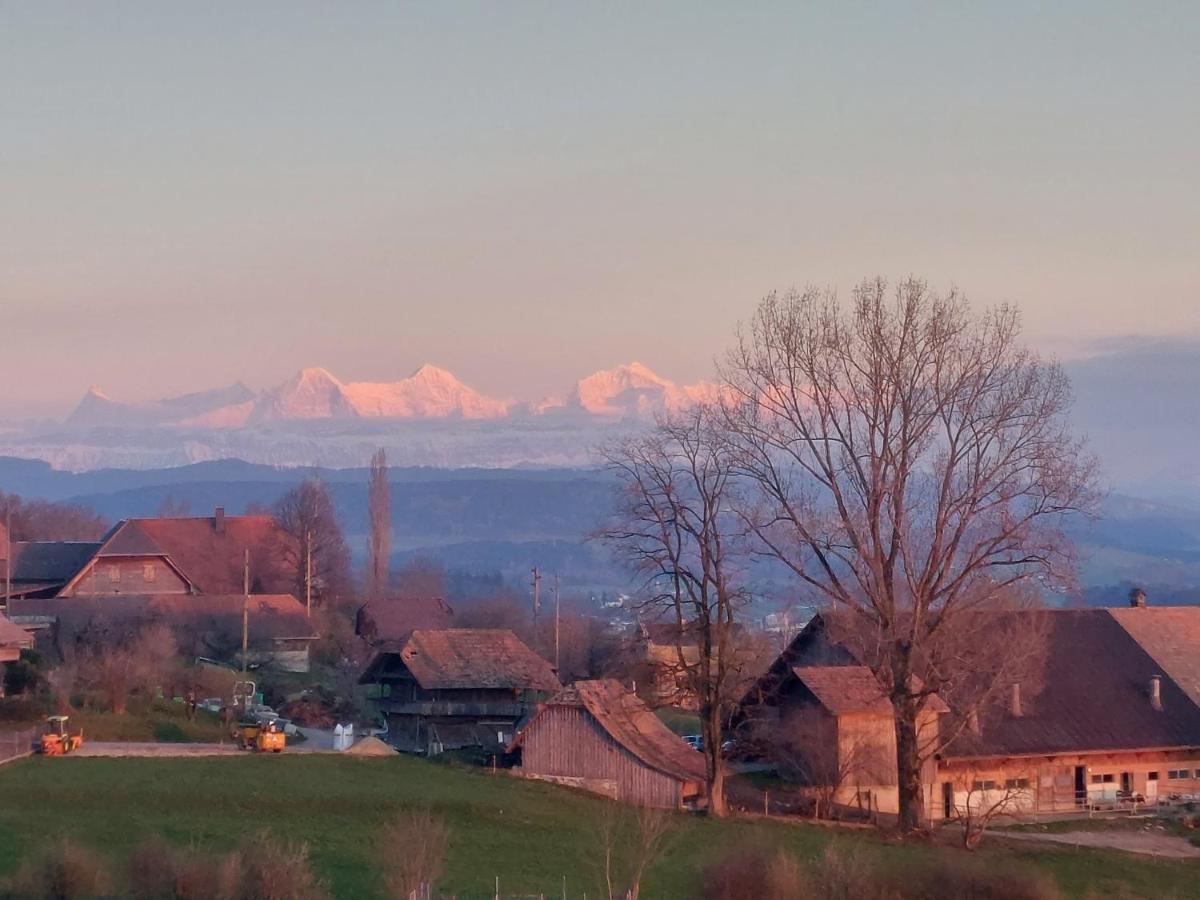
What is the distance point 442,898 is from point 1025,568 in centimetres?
1915

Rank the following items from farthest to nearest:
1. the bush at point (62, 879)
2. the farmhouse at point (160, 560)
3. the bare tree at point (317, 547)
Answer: the bare tree at point (317, 547) → the farmhouse at point (160, 560) → the bush at point (62, 879)

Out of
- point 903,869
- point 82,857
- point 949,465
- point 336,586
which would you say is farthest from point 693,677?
point 336,586

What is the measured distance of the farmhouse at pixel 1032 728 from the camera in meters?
45.4

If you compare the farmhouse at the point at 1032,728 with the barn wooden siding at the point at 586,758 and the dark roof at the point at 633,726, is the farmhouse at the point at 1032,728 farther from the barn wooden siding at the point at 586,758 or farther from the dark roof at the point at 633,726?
the barn wooden siding at the point at 586,758

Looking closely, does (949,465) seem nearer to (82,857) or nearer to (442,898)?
(442,898)

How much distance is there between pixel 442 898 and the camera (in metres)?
29.2

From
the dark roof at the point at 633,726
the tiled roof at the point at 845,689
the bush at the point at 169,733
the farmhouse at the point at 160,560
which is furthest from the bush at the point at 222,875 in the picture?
the farmhouse at the point at 160,560

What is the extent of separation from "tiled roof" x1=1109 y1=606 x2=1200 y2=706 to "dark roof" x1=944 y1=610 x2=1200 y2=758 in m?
0.30

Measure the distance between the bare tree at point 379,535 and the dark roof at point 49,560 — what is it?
23.0 metres

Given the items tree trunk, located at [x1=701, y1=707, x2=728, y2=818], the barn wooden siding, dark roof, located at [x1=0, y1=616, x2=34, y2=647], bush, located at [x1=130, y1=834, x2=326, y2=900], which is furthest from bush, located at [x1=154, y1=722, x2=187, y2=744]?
bush, located at [x1=130, y1=834, x2=326, y2=900]

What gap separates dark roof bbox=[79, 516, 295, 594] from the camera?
88688 millimetres

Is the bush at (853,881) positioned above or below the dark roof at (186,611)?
below

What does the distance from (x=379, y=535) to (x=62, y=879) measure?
285 feet

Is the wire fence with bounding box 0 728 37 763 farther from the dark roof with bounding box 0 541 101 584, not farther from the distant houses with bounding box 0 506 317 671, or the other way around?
the dark roof with bounding box 0 541 101 584
